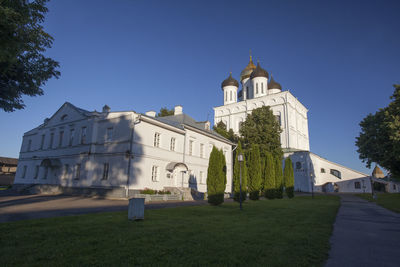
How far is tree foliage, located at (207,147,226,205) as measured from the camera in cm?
1717

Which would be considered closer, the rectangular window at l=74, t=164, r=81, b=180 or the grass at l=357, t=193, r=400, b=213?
the grass at l=357, t=193, r=400, b=213

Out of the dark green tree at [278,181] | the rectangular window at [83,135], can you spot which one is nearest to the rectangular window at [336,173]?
the dark green tree at [278,181]

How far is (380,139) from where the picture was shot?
25797mm

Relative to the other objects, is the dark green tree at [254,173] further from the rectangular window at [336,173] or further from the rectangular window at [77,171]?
the rectangular window at [336,173]

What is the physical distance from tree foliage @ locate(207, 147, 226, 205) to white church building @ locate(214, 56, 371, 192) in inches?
1225

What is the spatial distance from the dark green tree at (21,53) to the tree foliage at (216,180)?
454 inches

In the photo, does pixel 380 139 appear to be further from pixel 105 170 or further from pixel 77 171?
pixel 77 171

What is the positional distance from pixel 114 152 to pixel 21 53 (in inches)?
495

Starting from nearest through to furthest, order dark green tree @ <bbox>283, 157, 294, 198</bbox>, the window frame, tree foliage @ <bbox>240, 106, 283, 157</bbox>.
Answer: the window frame
dark green tree @ <bbox>283, 157, 294, 198</bbox>
tree foliage @ <bbox>240, 106, 283, 157</bbox>

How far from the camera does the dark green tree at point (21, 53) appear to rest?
27.0 feet

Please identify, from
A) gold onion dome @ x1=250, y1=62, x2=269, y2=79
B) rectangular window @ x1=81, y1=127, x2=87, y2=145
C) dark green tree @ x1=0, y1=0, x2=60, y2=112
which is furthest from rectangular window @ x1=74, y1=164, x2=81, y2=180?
gold onion dome @ x1=250, y1=62, x2=269, y2=79

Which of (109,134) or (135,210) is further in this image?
(109,134)

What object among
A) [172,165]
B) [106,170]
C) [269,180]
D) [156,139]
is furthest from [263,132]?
[106,170]

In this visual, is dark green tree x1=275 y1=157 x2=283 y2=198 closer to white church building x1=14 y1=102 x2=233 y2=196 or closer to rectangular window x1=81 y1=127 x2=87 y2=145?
white church building x1=14 y1=102 x2=233 y2=196
